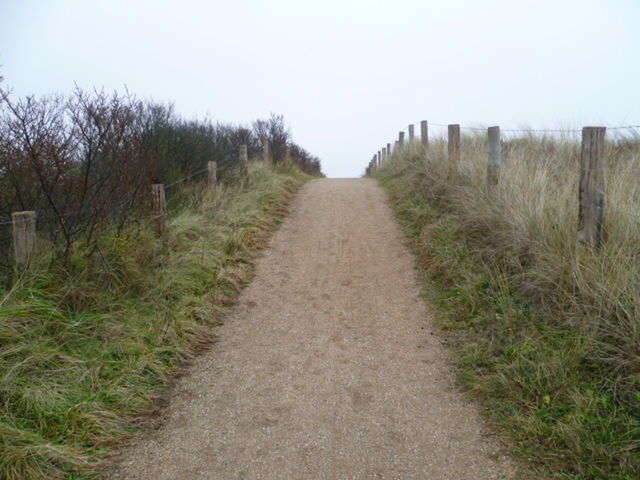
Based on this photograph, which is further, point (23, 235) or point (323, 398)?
point (23, 235)

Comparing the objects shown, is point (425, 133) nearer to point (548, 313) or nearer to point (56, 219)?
point (548, 313)

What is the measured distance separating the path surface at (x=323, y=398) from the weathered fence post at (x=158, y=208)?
158 centimetres

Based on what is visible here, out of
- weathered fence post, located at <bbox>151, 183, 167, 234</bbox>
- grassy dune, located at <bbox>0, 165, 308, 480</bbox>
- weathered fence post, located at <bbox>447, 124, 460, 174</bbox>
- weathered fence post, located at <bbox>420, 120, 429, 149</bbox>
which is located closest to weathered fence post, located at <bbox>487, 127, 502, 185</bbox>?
weathered fence post, located at <bbox>447, 124, 460, 174</bbox>

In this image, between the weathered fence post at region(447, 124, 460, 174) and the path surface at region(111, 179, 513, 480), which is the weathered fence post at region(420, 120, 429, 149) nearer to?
the weathered fence post at region(447, 124, 460, 174)

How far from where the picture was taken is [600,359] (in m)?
3.42

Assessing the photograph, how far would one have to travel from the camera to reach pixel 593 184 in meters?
4.44

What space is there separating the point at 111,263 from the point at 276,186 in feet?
21.3

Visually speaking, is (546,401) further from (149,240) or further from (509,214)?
(149,240)

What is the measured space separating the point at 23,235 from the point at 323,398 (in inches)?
121

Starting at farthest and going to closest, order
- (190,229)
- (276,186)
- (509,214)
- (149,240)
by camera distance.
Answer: (276,186) → (190,229) → (149,240) → (509,214)

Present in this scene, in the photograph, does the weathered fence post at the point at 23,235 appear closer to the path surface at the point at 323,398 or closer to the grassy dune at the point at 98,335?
the grassy dune at the point at 98,335

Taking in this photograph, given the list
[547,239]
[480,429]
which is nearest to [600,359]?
[480,429]

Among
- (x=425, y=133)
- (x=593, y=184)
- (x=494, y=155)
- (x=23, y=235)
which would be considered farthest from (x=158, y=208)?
(x=425, y=133)

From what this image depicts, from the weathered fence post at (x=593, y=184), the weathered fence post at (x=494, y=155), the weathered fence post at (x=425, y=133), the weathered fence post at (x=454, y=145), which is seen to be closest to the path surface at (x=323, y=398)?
the weathered fence post at (x=593, y=184)
